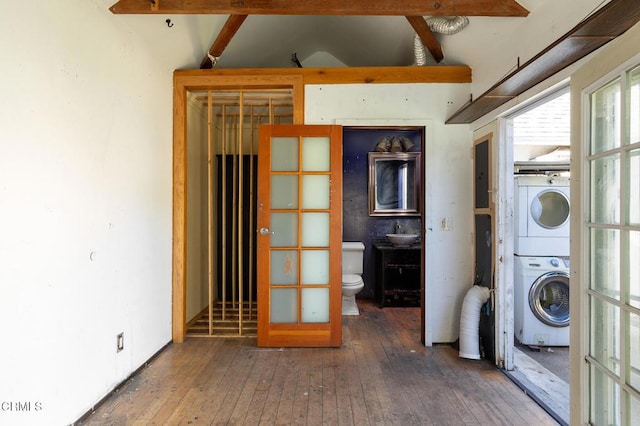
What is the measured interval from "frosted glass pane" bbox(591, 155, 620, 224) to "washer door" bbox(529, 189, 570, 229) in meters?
1.58

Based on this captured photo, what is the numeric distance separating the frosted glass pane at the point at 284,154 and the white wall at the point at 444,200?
2.81 ft

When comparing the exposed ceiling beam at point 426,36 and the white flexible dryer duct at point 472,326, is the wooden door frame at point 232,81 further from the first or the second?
the white flexible dryer duct at point 472,326

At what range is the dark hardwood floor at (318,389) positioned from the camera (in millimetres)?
1807

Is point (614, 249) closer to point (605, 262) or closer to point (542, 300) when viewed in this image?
point (605, 262)

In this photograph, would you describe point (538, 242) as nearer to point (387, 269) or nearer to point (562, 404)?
point (562, 404)

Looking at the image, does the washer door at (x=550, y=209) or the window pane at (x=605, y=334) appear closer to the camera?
the window pane at (x=605, y=334)

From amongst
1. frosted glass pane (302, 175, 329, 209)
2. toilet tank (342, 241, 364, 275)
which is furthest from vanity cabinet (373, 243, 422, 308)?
frosted glass pane (302, 175, 329, 209)

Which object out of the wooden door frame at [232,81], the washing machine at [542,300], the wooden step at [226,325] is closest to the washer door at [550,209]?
the washing machine at [542,300]

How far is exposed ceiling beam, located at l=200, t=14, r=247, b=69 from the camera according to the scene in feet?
8.43

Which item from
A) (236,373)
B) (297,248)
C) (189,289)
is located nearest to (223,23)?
(297,248)

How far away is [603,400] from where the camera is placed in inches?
53.5

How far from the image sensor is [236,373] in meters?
2.30

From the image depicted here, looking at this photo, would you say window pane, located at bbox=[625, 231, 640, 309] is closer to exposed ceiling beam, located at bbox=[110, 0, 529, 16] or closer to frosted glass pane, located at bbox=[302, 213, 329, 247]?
exposed ceiling beam, located at bbox=[110, 0, 529, 16]

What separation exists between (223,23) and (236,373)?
9.35 ft
